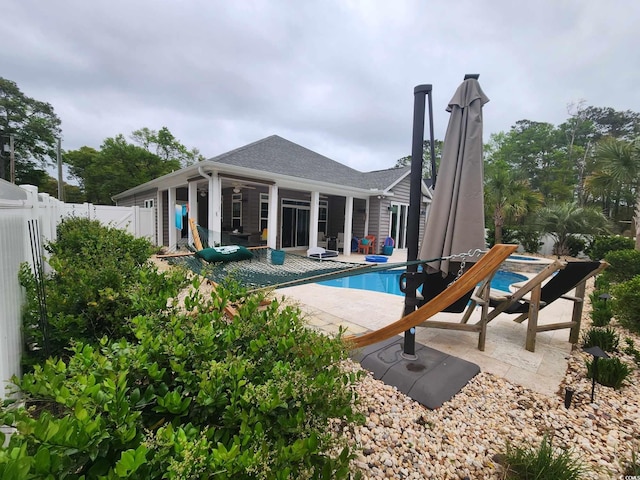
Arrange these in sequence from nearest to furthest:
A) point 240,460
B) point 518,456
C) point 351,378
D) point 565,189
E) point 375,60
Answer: point 240,460
point 351,378
point 518,456
point 375,60
point 565,189

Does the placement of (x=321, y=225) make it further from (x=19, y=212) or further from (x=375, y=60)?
(x=19, y=212)

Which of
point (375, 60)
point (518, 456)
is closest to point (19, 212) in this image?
point (518, 456)

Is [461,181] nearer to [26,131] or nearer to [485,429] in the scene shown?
[485,429]

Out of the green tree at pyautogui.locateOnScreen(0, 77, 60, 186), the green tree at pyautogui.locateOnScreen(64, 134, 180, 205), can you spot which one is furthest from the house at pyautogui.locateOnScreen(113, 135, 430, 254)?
the green tree at pyautogui.locateOnScreen(0, 77, 60, 186)

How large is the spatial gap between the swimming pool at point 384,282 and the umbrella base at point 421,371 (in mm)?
4220

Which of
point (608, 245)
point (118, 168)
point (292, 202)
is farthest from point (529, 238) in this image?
point (118, 168)

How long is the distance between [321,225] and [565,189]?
20.1 meters

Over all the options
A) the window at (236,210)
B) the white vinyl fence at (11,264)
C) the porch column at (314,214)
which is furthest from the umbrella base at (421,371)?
the window at (236,210)

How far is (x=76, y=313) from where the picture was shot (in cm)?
185

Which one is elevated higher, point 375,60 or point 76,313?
point 375,60

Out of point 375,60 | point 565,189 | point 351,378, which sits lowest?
point 351,378

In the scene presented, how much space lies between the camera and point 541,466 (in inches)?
53.3

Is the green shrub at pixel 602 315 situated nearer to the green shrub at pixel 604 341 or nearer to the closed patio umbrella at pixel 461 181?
A: the green shrub at pixel 604 341

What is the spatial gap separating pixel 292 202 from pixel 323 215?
1.86 metres
